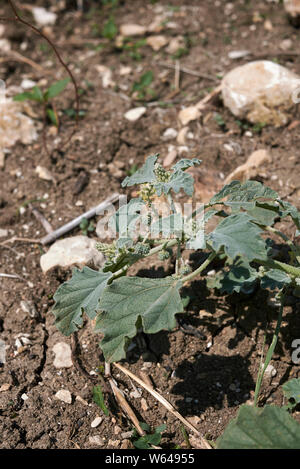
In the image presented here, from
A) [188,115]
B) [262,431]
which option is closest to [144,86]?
[188,115]

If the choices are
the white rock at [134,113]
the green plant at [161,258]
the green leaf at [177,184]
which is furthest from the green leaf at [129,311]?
the white rock at [134,113]

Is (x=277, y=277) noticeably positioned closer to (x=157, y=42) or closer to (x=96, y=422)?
(x=96, y=422)

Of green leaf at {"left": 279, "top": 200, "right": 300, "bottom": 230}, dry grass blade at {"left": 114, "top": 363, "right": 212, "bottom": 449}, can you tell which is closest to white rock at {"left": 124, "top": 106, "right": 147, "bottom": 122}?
green leaf at {"left": 279, "top": 200, "right": 300, "bottom": 230}

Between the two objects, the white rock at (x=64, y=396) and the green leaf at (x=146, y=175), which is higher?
the green leaf at (x=146, y=175)

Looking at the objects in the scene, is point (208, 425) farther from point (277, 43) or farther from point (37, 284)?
point (277, 43)

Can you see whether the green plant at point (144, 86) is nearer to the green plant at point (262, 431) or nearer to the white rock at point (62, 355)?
the white rock at point (62, 355)
